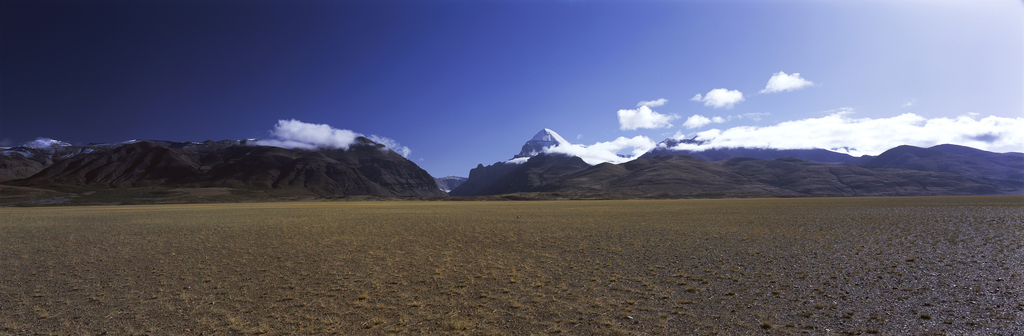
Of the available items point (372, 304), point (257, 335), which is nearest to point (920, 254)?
point (372, 304)

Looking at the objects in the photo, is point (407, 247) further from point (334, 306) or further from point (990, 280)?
point (990, 280)

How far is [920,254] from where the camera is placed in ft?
45.3

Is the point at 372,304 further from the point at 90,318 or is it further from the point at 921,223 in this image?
the point at 921,223

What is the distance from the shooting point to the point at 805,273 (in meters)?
11.5

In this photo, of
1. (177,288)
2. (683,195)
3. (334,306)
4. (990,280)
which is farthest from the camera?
(683,195)

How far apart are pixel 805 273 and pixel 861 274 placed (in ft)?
4.87

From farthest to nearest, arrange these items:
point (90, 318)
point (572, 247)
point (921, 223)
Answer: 1. point (921, 223)
2. point (572, 247)
3. point (90, 318)

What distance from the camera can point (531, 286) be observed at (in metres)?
10.8

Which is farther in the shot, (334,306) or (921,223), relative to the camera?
(921,223)

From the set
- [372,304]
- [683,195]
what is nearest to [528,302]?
[372,304]

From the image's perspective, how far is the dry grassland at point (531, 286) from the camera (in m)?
7.75

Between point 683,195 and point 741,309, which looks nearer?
point 741,309

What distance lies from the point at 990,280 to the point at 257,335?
60.9ft

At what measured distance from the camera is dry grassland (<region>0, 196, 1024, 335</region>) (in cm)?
775
